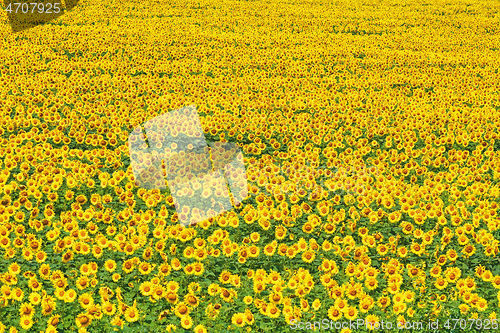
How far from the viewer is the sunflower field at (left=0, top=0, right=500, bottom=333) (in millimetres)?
4809

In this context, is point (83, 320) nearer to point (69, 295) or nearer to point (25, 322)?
point (69, 295)

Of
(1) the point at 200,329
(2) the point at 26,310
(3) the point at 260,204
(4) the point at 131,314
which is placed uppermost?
(3) the point at 260,204

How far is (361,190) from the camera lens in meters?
6.83

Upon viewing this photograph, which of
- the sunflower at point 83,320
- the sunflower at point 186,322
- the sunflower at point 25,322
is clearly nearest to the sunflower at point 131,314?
the sunflower at point 83,320

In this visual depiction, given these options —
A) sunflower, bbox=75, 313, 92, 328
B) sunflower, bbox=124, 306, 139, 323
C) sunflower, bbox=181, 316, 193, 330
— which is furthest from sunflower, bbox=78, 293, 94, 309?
sunflower, bbox=181, 316, 193, 330

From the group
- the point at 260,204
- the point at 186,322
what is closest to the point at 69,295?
the point at 186,322

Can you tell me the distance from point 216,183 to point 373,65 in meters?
10.7

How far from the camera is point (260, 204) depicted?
6.31 metres

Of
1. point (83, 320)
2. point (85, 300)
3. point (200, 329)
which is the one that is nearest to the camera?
point (83, 320)

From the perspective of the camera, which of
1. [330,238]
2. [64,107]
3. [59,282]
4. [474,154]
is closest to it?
[59,282]

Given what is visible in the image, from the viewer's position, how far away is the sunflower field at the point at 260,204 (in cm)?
481

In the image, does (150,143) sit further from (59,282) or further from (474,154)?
→ (474,154)

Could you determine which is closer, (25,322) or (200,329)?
(25,322)

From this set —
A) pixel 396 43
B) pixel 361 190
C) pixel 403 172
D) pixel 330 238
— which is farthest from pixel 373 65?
pixel 330 238
